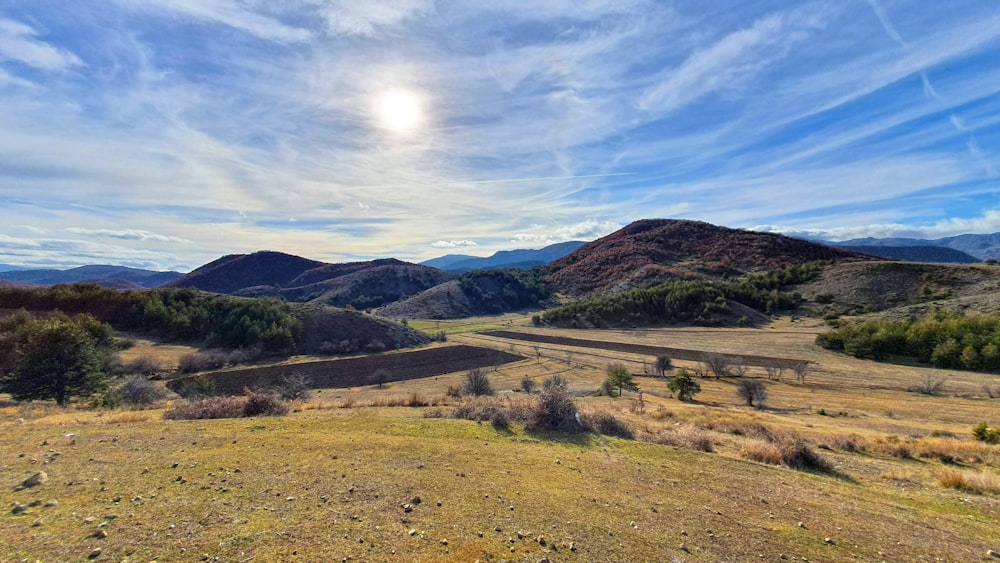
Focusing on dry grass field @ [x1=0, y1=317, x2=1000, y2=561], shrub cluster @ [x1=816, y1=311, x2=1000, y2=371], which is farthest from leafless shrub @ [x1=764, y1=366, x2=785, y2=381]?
dry grass field @ [x1=0, y1=317, x2=1000, y2=561]

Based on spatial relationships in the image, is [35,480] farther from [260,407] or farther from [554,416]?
[554,416]

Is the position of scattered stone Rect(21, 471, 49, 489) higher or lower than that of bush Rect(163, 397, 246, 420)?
higher

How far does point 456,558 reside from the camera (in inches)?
205

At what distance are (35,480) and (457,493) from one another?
668cm

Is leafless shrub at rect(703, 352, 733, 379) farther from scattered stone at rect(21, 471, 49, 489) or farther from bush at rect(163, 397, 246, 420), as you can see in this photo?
scattered stone at rect(21, 471, 49, 489)

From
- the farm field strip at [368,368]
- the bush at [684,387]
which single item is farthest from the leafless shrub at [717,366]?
the farm field strip at [368,368]

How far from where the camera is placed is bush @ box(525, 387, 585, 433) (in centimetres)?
1290

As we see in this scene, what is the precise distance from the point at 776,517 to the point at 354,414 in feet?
39.1

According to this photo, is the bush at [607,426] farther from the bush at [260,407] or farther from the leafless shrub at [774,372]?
the leafless shrub at [774,372]

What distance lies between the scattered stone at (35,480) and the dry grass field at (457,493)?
0.18m

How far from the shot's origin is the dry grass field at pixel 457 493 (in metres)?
5.41

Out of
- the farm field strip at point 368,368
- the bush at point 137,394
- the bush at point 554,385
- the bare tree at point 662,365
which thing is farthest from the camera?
the bare tree at point 662,365

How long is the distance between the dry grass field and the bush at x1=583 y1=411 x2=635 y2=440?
14.6 inches

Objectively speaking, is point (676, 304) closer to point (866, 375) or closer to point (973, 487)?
point (866, 375)
